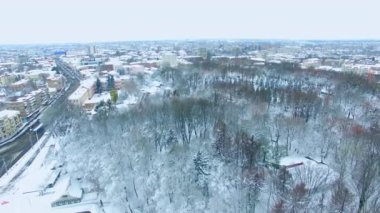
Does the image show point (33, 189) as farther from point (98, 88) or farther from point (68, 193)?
point (98, 88)

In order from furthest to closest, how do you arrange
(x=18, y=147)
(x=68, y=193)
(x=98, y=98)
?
(x=98, y=98), (x=18, y=147), (x=68, y=193)

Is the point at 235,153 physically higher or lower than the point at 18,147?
higher

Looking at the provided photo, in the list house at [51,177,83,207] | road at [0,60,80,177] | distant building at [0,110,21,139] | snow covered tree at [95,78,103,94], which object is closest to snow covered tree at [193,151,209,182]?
house at [51,177,83,207]

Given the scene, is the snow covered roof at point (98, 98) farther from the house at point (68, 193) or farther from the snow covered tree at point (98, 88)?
the house at point (68, 193)

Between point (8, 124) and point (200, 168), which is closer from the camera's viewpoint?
point (200, 168)

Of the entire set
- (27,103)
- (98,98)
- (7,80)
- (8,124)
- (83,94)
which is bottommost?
(8,124)

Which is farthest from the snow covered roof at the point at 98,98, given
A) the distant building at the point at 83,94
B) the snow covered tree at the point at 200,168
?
the snow covered tree at the point at 200,168

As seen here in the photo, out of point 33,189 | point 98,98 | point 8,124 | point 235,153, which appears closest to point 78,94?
point 98,98

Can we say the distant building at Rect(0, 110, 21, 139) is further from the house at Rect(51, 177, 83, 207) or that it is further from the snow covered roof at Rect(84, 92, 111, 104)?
the house at Rect(51, 177, 83, 207)

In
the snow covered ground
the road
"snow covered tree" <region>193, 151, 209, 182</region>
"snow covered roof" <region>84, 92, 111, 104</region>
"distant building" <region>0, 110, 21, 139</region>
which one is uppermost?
"snow covered tree" <region>193, 151, 209, 182</region>

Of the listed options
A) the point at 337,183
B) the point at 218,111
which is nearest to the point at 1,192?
the point at 218,111
